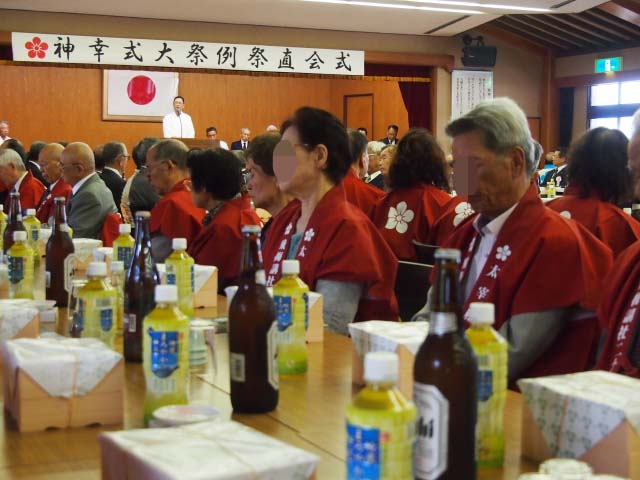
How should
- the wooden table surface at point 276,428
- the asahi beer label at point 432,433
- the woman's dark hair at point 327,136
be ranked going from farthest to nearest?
the woman's dark hair at point 327,136, the wooden table surface at point 276,428, the asahi beer label at point 432,433

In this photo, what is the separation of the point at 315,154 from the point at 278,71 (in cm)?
889

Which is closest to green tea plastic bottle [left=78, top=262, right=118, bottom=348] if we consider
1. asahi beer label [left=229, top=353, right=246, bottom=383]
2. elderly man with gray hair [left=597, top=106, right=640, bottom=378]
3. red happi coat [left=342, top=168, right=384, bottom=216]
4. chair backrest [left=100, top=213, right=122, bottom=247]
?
asahi beer label [left=229, top=353, right=246, bottom=383]

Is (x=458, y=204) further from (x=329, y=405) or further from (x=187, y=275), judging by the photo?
(x=329, y=405)

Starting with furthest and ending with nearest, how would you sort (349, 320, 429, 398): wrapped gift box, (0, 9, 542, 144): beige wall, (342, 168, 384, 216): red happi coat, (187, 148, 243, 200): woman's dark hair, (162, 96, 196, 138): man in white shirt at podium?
(162, 96, 196, 138): man in white shirt at podium < (0, 9, 542, 144): beige wall < (342, 168, 384, 216): red happi coat < (187, 148, 243, 200): woman's dark hair < (349, 320, 429, 398): wrapped gift box

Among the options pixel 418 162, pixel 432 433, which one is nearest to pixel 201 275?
pixel 432 433

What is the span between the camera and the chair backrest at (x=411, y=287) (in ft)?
8.74

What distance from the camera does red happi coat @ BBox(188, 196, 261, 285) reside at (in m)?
3.54

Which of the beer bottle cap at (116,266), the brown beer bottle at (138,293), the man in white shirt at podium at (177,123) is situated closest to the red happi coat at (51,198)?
the beer bottle cap at (116,266)

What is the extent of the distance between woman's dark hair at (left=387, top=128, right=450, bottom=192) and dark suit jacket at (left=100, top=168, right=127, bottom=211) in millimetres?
3561

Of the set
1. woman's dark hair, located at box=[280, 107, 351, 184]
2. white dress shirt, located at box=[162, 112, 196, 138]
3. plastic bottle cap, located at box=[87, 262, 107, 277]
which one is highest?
white dress shirt, located at box=[162, 112, 196, 138]

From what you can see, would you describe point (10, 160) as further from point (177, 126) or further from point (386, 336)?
point (386, 336)

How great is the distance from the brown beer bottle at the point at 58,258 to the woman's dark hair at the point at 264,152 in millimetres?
907

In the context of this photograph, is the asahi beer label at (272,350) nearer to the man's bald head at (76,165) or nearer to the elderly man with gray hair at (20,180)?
the man's bald head at (76,165)

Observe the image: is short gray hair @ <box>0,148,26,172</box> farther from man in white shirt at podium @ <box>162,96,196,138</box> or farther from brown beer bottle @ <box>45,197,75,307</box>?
man in white shirt at podium @ <box>162,96,196,138</box>
